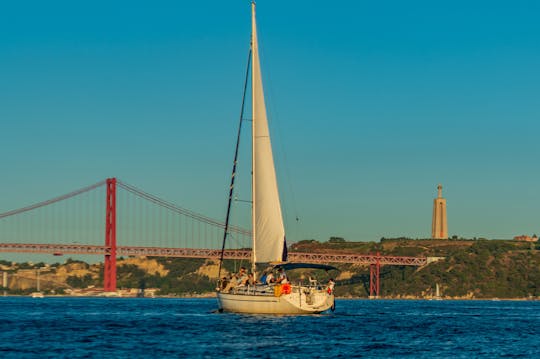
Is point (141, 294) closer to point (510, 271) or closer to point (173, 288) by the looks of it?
point (173, 288)

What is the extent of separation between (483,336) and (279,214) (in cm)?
1481

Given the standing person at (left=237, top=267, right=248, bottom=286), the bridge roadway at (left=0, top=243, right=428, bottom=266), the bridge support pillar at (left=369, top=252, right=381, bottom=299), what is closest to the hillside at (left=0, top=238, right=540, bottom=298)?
the bridge support pillar at (left=369, top=252, right=381, bottom=299)

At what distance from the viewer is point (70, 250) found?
446ft

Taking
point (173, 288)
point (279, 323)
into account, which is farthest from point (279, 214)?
point (173, 288)

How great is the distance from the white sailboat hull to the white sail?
8.41 ft

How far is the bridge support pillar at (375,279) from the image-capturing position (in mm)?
166625

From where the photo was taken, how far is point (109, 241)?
145 m

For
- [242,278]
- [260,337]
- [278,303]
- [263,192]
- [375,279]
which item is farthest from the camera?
[375,279]

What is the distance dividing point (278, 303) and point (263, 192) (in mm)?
6779

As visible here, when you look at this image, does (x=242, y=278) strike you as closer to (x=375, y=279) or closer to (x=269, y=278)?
(x=269, y=278)

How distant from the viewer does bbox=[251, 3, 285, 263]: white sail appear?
209 ft

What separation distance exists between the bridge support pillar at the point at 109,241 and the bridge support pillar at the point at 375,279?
4163 cm

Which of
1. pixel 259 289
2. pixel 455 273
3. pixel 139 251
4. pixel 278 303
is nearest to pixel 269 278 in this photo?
pixel 259 289

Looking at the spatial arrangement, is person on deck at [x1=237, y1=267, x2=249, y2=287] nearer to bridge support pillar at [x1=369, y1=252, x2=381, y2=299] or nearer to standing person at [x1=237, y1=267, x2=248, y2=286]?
standing person at [x1=237, y1=267, x2=248, y2=286]
